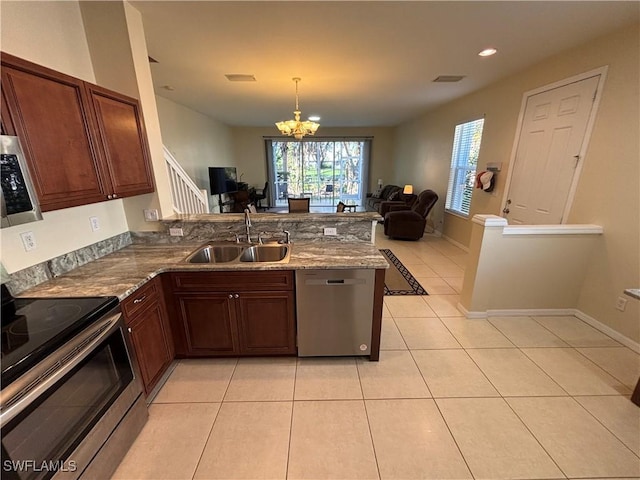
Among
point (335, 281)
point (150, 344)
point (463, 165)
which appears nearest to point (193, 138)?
point (150, 344)

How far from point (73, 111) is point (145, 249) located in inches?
42.9

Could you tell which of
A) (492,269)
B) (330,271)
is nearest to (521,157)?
(492,269)

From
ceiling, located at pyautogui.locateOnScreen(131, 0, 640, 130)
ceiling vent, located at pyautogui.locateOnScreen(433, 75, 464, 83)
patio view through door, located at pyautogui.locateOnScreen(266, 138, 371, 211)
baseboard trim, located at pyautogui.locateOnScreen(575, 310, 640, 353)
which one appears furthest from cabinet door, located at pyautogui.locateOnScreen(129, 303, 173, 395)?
patio view through door, located at pyautogui.locateOnScreen(266, 138, 371, 211)

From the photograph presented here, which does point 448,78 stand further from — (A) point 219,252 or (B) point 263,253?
(A) point 219,252

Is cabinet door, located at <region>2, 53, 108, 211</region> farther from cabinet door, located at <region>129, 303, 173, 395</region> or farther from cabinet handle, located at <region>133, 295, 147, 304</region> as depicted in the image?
cabinet door, located at <region>129, 303, 173, 395</region>

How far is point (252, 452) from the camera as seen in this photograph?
1471mm

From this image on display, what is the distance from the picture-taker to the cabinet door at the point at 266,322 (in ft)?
6.35

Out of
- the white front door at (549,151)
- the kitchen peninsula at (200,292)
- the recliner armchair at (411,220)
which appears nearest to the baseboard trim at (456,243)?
the recliner armchair at (411,220)

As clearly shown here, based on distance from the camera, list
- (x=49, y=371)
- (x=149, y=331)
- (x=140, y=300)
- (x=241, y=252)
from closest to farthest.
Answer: (x=49, y=371) → (x=140, y=300) → (x=149, y=331) → (x=241, y=252)

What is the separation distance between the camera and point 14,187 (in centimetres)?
117

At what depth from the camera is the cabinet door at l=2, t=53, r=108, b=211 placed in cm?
122

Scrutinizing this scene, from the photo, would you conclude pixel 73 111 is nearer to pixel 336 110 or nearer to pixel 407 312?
pixel 407 312

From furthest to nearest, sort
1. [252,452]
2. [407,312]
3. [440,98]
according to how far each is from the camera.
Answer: [440,98] → [407,312] → [252,452]

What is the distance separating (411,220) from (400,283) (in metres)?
2.18
